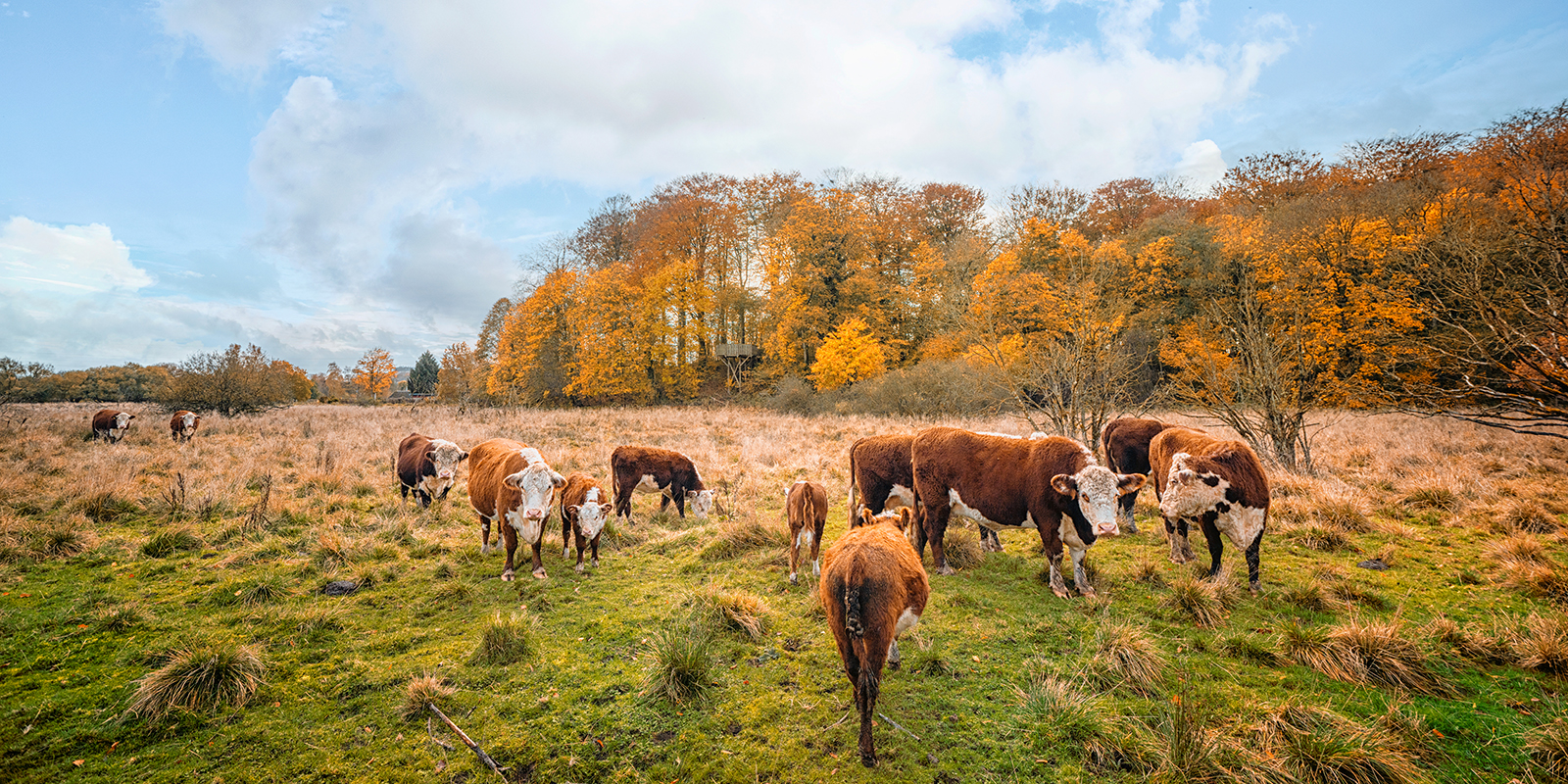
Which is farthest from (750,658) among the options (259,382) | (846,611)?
(259,382)

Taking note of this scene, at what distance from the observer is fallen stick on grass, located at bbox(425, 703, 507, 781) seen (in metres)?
3.31

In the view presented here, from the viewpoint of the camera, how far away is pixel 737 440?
1850 cm

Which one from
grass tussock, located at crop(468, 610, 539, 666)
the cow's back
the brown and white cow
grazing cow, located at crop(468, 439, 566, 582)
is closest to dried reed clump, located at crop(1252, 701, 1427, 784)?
grass tussock, located at crop(468, 610, 539, 666)

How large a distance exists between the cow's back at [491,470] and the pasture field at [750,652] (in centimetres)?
79

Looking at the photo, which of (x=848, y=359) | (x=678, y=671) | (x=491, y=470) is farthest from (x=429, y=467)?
(x=848, y=359)

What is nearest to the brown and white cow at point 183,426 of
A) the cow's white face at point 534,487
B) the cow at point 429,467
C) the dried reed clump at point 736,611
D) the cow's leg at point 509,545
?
the cow at point 429,467

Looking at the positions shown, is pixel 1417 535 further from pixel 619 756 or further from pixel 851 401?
pixel 851 401

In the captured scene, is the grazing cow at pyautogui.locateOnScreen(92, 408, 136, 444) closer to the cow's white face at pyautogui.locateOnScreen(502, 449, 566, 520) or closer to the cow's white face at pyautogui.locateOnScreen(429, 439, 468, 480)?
the cow's white face at pyautogui.locateOnScreen(429, 439, 468, 480)

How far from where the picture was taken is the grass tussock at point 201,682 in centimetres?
374

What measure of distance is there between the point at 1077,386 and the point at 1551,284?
6797mm

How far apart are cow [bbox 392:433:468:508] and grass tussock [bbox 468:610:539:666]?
5.67 metres

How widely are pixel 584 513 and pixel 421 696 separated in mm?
3189

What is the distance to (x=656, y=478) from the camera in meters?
10.0

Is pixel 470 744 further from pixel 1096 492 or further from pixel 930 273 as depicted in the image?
pixel 930 273
